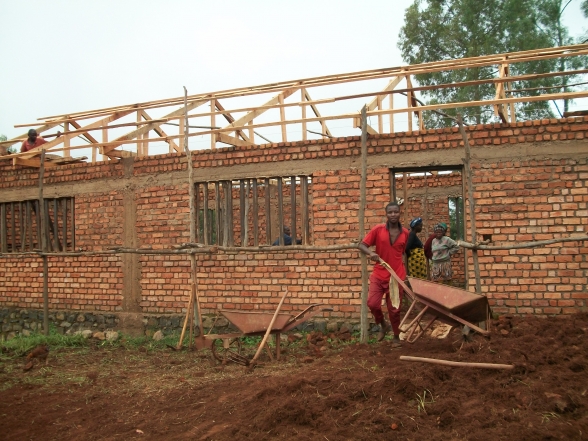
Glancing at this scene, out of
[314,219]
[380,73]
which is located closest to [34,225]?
[314,219]

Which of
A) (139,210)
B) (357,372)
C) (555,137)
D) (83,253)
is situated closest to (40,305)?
(83,253)

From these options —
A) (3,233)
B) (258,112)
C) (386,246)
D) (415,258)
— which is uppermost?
(258,112)

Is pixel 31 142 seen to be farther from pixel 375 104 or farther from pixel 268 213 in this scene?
pixel 375 104

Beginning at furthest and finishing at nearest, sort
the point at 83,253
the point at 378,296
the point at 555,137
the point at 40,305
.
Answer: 1. the point at 40,305
2. the point at 83,253
3. the point at 555,137
4. the point at 378,296

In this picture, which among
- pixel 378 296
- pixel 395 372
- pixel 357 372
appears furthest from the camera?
pixel 378 296

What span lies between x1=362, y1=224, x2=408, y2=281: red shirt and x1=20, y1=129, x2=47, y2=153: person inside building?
23.6 feet

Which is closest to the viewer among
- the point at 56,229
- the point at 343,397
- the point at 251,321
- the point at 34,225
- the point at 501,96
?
the point at 343,397

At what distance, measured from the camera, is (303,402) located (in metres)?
4.33

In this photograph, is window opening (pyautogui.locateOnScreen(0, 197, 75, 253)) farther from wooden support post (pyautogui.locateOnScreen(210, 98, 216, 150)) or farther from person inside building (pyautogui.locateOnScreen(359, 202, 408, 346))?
person inside building (pyautogui.locateOnScreen(359, 202, 408, 346))

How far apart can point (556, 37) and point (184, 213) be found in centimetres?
1503

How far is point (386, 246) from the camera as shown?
6480 mm

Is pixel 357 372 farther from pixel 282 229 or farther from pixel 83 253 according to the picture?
pixel 83 253

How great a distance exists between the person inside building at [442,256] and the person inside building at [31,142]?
7.49 m

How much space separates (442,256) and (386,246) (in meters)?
2.63
